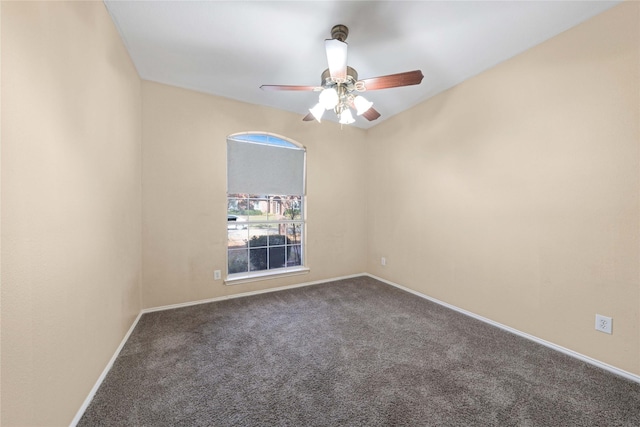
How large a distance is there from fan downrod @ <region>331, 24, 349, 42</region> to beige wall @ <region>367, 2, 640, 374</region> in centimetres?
162

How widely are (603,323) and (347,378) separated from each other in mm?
1976

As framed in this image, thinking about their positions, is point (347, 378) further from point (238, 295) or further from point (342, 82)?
point (342, 82)

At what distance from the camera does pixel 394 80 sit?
1.85 meters

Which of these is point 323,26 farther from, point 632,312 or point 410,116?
point 632,312

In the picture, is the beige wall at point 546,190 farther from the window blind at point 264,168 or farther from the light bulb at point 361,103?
the window blind at point 264,168

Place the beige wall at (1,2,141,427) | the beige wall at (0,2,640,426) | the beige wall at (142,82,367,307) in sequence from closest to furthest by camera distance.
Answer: the beige wall at (1,2,141,427), the beige wall at (0,2,640,426), the beige wall at (142,82,367,307)

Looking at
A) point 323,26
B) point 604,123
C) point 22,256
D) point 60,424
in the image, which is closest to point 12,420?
point 60,424

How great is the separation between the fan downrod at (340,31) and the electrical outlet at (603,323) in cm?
292

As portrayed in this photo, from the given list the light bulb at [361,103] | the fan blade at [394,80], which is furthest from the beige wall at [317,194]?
the light bulb at [361,103]

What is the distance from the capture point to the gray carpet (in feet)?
4.60

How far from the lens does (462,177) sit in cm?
279

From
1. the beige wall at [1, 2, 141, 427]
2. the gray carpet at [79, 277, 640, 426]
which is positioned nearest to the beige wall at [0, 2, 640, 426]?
Answer: the beige wall at [1, 2, 141, 427]

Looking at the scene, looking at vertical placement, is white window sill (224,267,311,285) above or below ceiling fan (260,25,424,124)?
below

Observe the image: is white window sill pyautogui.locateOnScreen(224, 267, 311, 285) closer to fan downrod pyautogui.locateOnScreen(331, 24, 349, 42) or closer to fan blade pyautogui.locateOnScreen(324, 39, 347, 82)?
fan blade pyautogui.locateOnScreen(324, 39, 347, 82)
